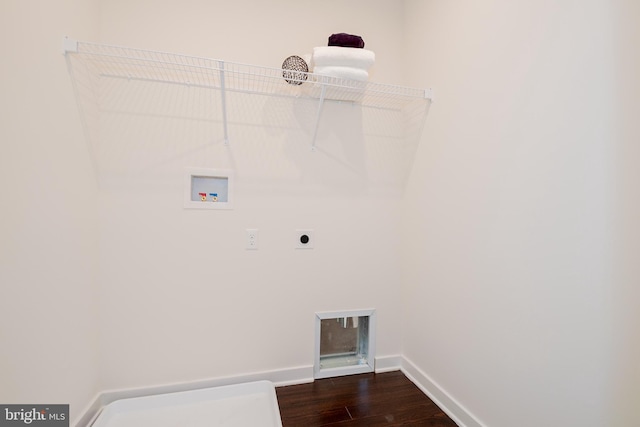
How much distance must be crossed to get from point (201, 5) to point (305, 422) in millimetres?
2427

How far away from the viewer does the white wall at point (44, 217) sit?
93cm

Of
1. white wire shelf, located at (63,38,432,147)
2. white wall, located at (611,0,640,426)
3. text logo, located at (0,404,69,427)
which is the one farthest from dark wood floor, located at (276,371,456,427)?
white wire shelf, located at (63,38,432,147)

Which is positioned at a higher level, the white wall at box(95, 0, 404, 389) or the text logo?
the white wall at box(95, 0, 404, 389)

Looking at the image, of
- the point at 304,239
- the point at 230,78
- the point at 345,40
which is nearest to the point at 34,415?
the point at 304,239

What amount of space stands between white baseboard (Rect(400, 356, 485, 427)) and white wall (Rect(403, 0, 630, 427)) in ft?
0.11

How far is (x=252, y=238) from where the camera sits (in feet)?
5.55

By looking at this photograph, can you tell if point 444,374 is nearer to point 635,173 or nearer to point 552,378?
point 552,378

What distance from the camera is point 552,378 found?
1018 millimetres

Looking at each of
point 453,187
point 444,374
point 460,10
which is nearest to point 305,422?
point 444,374

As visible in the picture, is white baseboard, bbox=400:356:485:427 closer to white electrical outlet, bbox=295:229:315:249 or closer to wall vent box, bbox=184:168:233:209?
white electrical outlet, bbox=295:229:315:249

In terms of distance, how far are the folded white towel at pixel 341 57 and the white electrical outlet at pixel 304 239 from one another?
3.29 feet

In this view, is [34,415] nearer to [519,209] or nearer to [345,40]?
[519,209]

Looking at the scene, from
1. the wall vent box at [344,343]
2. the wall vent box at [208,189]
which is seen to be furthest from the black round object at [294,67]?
the wall vent box at [344,343]

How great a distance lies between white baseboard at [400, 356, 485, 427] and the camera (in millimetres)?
1375
